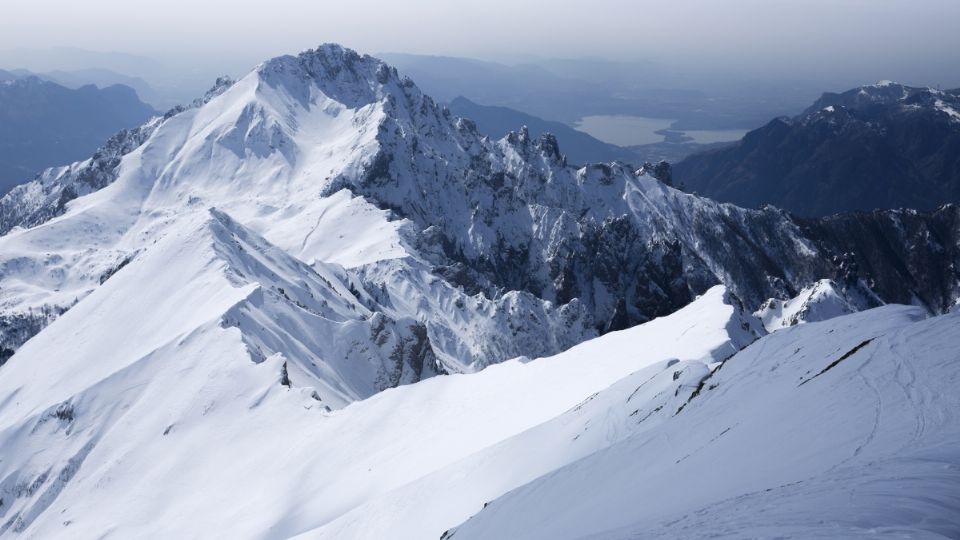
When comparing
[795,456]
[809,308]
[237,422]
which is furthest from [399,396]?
[809,308]

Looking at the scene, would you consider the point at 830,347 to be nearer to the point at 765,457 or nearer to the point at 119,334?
the point at 765,457

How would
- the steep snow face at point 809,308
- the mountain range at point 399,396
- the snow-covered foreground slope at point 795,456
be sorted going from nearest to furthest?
the snow-covered foreground slope at point 795,456 < the mountain range at point 399,396 < the steep snow face at point 809,308

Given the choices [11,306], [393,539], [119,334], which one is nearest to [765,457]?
[393,539]

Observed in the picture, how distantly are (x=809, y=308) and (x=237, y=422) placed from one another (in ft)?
298

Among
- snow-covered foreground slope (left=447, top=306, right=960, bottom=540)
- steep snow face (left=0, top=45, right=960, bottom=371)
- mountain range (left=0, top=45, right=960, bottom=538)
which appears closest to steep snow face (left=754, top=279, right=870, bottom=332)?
mountain range (left=0, top=45, right=960, bottom=538)

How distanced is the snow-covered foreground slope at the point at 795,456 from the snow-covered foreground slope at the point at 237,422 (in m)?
6.12

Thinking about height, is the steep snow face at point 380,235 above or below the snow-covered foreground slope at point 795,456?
below

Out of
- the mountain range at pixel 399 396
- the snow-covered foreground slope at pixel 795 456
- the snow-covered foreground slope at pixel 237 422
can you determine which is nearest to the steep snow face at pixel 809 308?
the mountain range at pixel 399 396

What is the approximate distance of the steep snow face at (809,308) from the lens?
110 meters

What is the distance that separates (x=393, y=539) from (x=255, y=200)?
146 metres

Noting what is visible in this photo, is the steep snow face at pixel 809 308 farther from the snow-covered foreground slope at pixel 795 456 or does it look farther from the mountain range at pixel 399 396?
the snow-covered foreground slope at pixel 795 456

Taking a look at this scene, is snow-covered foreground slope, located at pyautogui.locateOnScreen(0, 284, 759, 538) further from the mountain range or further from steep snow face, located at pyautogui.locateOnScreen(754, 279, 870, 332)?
steep snow face, located at pyautogui.locateOnScreen(754, 279, 870, 332)

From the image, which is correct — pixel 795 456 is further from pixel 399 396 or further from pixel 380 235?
pixel 380 235

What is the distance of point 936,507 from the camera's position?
11539 millimetres
